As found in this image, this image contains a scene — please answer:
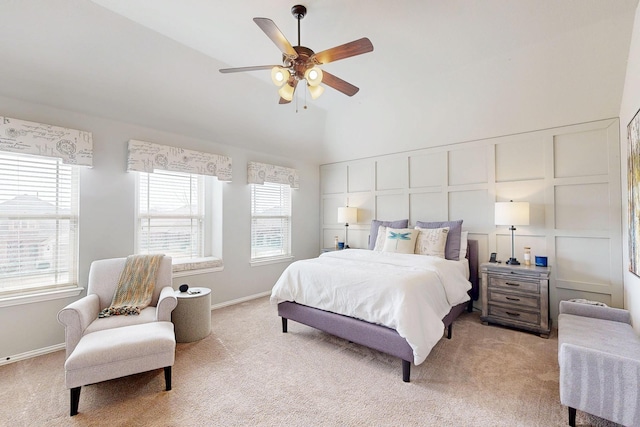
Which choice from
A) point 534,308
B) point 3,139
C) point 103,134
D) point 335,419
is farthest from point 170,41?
point 534,308

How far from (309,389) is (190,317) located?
154 centimetres

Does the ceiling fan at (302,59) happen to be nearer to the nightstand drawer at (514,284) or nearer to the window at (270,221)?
the window at (270,221)

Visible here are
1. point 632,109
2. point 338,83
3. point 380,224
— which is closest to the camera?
point 632,109

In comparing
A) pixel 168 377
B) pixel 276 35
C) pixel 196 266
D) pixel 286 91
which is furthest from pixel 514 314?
pixel 196 266

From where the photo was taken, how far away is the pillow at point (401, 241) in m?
3.84

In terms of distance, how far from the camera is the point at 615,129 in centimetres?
313

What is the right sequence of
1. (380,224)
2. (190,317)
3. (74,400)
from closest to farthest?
1. (74,400)
2. (190,317)
3. (380,224)

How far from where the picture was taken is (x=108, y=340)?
205 centimetres

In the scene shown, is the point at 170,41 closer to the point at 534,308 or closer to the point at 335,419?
the point at 335,419

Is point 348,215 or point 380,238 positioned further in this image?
point 348,215

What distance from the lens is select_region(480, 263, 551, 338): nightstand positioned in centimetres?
311

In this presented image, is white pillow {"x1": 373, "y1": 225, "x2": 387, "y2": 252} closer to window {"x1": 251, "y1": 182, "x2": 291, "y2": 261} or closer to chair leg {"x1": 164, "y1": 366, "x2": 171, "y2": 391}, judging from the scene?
window {"x1": 251, "y1": 182, "x2": 291, "y2": 261}

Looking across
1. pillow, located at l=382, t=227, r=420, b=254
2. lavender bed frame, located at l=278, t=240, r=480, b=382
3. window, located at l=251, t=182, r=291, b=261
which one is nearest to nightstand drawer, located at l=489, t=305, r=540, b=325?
lavender bed frame, located at l=278, t=240, r=480, b=382

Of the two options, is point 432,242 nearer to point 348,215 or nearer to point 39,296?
point 348,215
